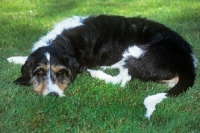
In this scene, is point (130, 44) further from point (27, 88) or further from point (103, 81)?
point (27, 88)

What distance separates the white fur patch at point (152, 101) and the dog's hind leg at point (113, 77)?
2.62ft

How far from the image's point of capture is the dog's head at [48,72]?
5207mm

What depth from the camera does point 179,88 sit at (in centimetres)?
534

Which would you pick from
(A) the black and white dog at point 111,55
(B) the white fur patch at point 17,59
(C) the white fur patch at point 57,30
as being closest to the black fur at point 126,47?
(A) the black and white dog at point 111,55

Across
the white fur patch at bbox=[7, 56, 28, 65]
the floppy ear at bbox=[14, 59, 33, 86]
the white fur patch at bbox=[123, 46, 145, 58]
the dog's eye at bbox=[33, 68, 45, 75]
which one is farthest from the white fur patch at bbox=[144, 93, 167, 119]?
the white fur patch at bbox=[7, 56, 28, 65]

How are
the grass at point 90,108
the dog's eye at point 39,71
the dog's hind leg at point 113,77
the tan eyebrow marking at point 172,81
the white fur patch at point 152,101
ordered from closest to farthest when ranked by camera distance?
the grass at point 90,108, the white fur patch at point 152,101, the dog's eye at point 39,71, the tan eyebrow marking at point 172,81, the dog's hind leg at point 113,77

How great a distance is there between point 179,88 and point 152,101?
0.60 meters

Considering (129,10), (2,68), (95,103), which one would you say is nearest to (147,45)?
(95,103)

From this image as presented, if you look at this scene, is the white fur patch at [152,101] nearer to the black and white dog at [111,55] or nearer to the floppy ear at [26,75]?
the black and white dog at [111,55]

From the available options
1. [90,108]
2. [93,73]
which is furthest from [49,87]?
[93,73]

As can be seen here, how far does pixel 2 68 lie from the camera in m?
6.31

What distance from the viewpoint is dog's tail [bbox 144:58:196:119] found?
4.86m

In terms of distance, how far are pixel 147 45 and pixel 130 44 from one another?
1.37 feet

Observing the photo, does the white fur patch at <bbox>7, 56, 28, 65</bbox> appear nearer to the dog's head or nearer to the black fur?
the black fur
